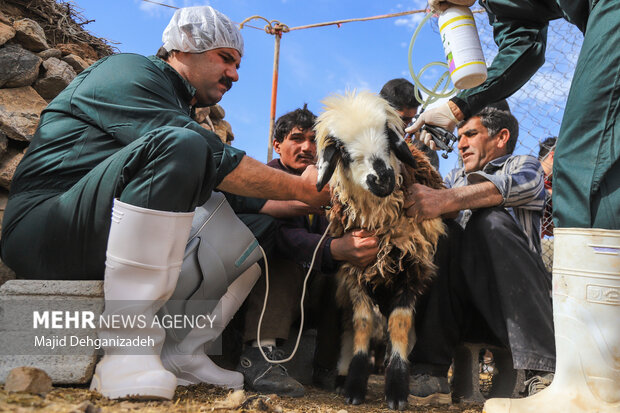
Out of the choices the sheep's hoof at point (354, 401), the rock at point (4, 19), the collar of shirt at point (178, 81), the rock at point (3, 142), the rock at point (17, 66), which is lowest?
the sheep's hoof at point (354, 401)

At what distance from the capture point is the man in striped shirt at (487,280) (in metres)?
2.55

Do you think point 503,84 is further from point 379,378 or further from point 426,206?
point 379,378

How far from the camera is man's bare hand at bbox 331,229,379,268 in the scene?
108 inches

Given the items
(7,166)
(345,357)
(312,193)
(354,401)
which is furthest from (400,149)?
(7,166)

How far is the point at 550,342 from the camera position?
2.50m

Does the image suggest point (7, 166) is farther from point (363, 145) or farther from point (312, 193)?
point (363, 145)

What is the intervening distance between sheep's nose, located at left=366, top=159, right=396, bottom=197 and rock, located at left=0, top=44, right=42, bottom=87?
11.3ft

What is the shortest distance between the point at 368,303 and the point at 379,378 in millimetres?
1277

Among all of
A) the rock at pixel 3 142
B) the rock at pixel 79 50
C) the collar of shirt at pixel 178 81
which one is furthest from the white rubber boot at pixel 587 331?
the rock at pixel 79 50

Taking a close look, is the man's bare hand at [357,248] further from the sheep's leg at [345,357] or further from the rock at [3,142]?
the rock at [3,142]

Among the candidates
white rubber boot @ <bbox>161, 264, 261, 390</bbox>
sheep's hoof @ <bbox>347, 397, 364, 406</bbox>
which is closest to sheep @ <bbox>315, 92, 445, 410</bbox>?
sheep's hoof @ <bbox>347, 397, 364, 406</bbox>

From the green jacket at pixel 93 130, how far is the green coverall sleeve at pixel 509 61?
128 centimetres

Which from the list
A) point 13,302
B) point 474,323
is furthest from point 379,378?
point 13,302

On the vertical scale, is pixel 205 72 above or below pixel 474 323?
above
